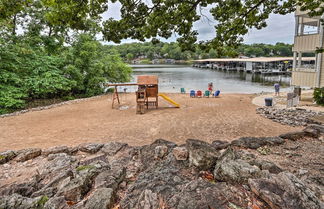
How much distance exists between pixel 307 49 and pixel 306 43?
602 mm

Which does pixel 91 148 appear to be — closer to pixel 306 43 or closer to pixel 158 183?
pixel 158 183

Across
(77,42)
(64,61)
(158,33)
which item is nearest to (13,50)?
(64,61)

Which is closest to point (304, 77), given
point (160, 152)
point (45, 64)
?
point (160, 152)

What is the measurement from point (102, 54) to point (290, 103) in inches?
744

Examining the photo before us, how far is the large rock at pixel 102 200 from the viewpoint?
281cm

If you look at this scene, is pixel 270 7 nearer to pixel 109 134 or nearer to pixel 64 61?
pixel 109 134

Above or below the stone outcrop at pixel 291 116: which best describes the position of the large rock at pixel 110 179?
above

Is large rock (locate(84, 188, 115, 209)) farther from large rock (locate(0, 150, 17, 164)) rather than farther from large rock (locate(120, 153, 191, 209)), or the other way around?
large rock (locate(0, 150, 17, 164))

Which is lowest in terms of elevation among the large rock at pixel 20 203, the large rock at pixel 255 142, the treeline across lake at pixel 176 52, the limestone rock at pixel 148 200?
the large rock at pixel 255 142

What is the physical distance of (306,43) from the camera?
1456 centimetres

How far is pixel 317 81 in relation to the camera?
1390 cm

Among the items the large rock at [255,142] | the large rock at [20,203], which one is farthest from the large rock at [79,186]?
the large rock at [255,142]

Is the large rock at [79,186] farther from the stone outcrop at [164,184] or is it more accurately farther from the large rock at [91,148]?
the large rock at [91,148]

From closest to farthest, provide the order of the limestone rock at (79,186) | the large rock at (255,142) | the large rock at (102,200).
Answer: the large rock at (102,200) → the limestone rock at (79,186) → the large rock at (255,142)
